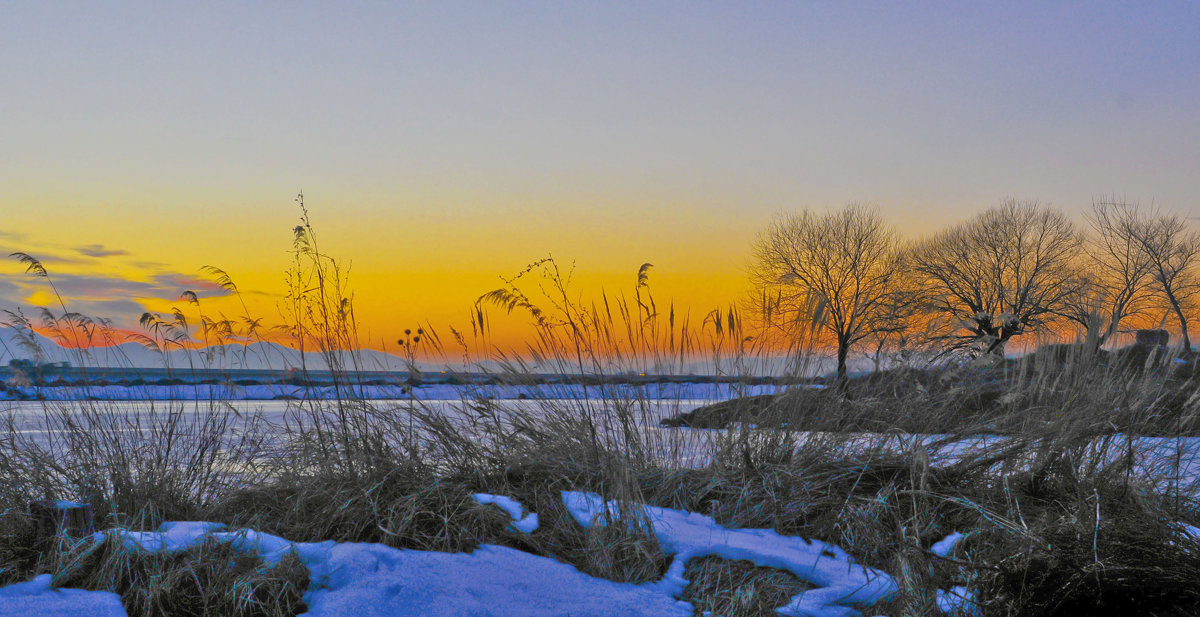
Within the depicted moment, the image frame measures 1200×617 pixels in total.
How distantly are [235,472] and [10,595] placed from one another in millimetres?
1507

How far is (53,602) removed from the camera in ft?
9.36

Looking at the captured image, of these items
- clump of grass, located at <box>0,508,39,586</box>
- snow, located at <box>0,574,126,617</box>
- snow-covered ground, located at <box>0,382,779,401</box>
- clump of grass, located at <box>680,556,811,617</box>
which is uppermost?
snow-covered ground, located at <box>0,382,779,401</box>

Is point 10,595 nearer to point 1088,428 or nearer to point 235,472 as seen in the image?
point 235,472

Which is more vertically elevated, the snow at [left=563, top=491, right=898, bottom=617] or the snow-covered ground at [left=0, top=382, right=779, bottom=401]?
the snow-covered ground at [left=0, top=382, right=779, bottom=401]

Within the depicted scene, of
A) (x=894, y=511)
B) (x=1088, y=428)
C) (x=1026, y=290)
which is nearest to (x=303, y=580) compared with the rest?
(x=894, y=511)

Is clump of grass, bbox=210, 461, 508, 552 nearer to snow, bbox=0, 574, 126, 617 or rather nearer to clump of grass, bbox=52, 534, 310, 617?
clump of grass, bbox=52, 534, 310, 617

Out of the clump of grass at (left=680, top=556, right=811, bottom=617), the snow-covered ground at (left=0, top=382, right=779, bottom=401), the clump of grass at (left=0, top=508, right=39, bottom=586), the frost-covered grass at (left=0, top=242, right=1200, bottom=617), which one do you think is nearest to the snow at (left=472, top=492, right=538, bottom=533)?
the frost-covered grass at (left=0, top=242, right=1200, bottom=617)

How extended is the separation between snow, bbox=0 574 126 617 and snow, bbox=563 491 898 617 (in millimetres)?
1835

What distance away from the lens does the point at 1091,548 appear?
258cm

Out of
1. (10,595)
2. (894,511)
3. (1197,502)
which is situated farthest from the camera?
(1197,502)

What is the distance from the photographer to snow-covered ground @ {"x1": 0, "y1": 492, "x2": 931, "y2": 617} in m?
2.87

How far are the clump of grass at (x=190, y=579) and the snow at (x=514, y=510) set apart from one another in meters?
0.91

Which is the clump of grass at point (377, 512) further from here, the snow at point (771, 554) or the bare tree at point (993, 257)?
the bare tree at point (993, 257)

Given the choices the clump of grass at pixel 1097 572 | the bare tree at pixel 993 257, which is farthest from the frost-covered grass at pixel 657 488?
the bare tree at pixel 993 257
